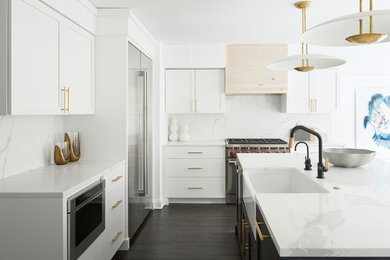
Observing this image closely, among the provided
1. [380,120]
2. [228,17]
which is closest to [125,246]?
[228,17]

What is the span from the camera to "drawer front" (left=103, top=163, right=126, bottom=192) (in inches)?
102

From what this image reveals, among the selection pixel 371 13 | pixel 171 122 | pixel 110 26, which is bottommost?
pixel 171 122

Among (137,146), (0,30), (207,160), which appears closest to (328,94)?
(207,160)

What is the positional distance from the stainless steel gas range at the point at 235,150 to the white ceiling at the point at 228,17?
1464mm

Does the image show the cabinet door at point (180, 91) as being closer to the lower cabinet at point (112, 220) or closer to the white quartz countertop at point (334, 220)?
the lower cabinet at point (112, 220)

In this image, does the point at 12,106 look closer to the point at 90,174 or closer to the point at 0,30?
the point at 0,30

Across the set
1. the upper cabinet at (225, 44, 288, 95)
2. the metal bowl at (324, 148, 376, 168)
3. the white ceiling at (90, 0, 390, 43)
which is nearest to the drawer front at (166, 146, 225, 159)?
the upper cabinet at (225, 44, 288, 95)

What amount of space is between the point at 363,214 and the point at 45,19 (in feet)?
7.40

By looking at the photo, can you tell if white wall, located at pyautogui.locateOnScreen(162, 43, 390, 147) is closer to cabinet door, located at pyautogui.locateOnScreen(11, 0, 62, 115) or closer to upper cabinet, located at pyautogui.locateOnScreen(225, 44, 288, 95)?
upper cabinet, located at pyautogui.locateOnScreen(225, 44, 288, 95)

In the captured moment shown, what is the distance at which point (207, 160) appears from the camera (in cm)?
456

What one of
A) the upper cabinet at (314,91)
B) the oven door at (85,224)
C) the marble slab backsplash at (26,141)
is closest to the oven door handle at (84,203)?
the oven door at (85,224)

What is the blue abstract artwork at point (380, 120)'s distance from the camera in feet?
17.6

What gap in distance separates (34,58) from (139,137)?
163cm

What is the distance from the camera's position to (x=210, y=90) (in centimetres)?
471
